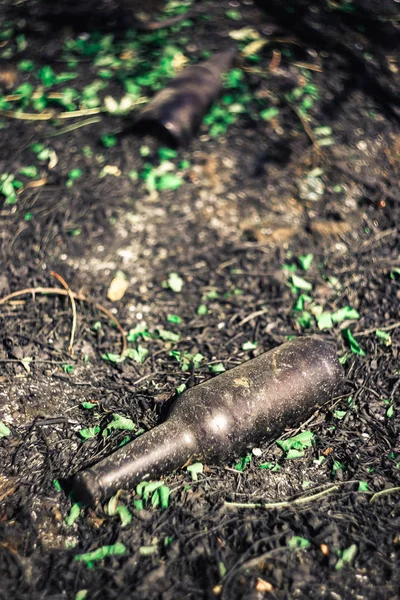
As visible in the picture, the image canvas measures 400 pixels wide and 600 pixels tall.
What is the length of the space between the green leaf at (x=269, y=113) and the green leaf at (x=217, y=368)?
2.89 meters

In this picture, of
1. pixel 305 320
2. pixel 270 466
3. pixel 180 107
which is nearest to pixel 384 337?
pixel 305 320

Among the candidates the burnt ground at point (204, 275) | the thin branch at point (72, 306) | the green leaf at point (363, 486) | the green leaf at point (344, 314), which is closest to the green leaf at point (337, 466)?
the burnt ground at point (204, 275)

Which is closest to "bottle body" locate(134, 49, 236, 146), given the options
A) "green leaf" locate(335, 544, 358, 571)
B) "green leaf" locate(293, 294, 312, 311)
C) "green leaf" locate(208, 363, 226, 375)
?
"green leaf" locate(293, 294, 312, 311)

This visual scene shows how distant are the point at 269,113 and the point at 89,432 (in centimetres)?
367

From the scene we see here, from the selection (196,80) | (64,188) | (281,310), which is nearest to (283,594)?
(281,310)

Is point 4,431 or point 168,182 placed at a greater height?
point 168,182

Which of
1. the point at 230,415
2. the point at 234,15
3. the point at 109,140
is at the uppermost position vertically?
the point at 234,15

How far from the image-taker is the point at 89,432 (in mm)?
3104

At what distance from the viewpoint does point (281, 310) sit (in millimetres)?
3908

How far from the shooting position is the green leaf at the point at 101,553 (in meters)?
2.53

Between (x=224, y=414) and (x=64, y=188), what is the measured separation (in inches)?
106

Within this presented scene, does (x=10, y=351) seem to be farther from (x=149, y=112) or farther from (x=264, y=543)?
(x=149, y=112)

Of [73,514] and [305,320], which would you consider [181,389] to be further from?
[305,320]

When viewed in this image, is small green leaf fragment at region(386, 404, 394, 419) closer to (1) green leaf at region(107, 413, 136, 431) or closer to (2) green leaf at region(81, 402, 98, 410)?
(1) green leaf at region(107, 413, 136, 431)
